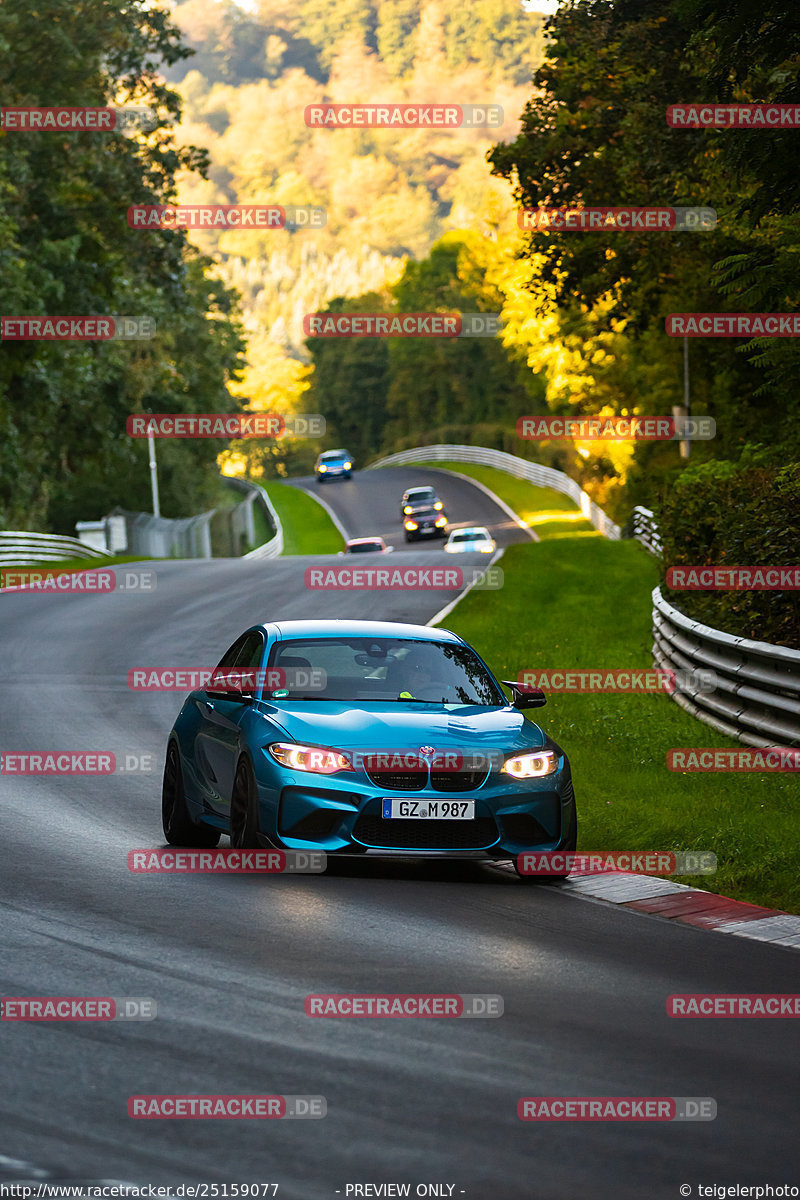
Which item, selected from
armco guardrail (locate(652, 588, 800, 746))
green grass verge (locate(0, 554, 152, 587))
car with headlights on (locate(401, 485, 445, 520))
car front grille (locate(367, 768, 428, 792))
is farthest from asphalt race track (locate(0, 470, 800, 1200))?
car with headlights on (locate(401, 485, 445, 520))

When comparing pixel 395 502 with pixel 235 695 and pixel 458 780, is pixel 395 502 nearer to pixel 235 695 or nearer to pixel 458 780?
pixel 235 695

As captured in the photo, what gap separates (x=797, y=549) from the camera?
15.9m

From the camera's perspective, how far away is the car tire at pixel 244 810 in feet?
32.7

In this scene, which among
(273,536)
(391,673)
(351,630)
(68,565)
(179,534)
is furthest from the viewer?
(273,536)

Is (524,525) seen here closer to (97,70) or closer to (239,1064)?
(97,70)

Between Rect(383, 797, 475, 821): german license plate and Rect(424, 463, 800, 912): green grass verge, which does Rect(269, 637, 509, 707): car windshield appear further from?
Rect(424, 463, 800, 912): green grass verge

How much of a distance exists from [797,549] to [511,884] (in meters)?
6.93

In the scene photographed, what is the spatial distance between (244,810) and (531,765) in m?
1.78

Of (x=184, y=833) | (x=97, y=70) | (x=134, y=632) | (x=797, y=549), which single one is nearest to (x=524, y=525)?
(x=97, y=70)

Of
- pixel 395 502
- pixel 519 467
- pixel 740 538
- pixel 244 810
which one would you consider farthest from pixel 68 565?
pixel 519 467

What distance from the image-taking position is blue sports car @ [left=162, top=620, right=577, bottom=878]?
9797mm

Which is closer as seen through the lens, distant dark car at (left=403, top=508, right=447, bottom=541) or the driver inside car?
the driver inside car

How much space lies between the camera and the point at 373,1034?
21.1 feet

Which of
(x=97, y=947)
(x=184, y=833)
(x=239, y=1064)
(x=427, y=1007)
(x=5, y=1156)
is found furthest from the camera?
(x=184, y=833)
